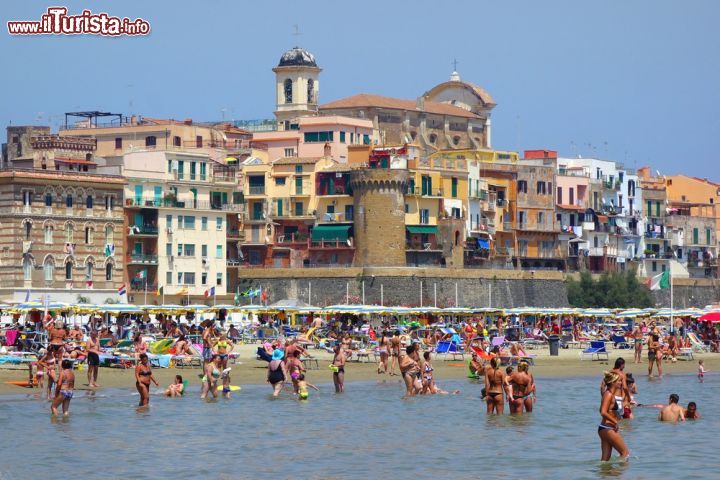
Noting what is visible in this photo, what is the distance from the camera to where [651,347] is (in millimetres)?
43031

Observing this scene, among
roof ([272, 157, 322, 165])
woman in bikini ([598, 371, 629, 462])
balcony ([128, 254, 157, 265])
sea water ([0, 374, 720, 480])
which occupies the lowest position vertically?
sea water ([0, 374, 720, 480])

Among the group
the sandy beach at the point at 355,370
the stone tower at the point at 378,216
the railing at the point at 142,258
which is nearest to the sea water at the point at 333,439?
the sandy beach at the point at 355,370

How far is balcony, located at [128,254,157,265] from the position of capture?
7444cm

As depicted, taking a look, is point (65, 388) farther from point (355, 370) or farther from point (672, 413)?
point (355, 370)

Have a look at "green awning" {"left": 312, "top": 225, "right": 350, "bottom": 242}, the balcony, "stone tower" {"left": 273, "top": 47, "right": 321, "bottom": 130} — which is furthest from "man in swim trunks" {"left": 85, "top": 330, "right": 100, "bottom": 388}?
"stone tower" {"left": 273, "top": 47, "right": 321, "bottom": 130}

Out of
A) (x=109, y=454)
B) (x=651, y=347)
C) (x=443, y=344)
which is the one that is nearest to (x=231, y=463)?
(x=109, y=454)

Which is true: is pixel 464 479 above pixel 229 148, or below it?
below

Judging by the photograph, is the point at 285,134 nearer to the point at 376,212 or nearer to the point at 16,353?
the point at 376,212

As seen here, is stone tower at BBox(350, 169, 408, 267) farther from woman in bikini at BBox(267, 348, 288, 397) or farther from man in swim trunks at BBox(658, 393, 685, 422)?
man in swim trunks at BBox(658, 393, 685, 422)

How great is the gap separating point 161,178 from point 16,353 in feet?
119

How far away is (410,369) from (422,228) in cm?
5136

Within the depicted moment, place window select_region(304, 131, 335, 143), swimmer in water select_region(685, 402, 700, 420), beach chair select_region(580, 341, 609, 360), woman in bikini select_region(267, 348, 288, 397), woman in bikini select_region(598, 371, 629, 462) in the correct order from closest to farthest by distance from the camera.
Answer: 1. woman in bikini select_region(598, 371, 629, 462)
2. swimmer in water select_region(685, 402, 700, 420)
3. woman in bikini select_region(267, 348, 288, 397)
4. beach chair select_region(580, 341, 609, 360)
5. window select_region(304, 131, 335, 143)

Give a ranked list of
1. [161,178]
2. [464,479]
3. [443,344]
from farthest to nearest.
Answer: [161,178] → [443,344] → [464,479]

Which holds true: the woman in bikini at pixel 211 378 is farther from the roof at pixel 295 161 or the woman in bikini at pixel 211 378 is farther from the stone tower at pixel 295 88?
the stone tower at pixel 295 88
